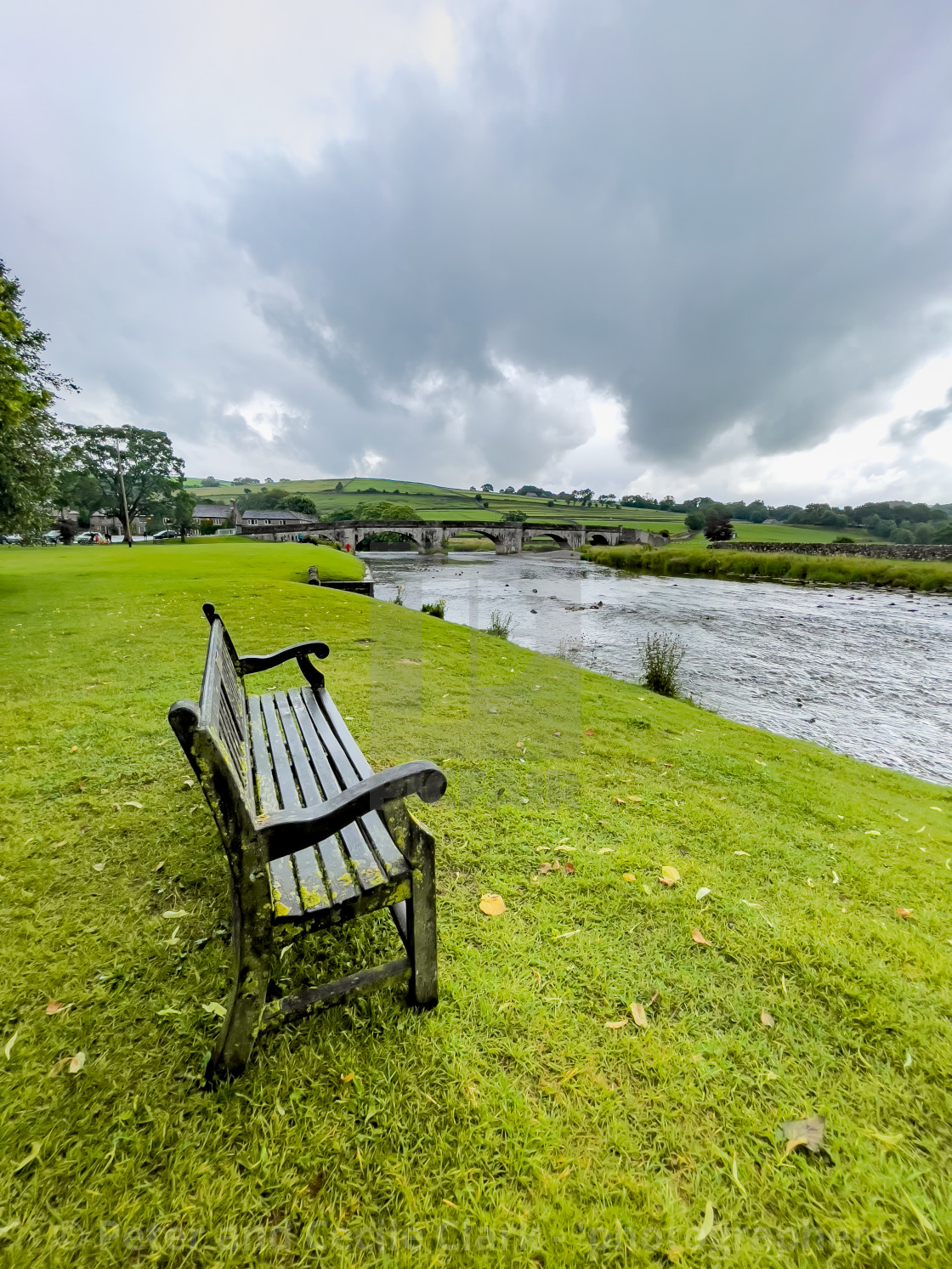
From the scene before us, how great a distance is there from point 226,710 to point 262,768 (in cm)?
51

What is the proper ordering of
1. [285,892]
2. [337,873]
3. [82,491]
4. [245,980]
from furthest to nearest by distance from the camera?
[82,491] → [337,873] → [285,892] → [245,980]

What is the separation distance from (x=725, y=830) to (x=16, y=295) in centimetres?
2040

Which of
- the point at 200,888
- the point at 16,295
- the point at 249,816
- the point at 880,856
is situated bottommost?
the point at 880,856

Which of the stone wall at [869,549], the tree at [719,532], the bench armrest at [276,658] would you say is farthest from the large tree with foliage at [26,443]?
the tree at [719,532]

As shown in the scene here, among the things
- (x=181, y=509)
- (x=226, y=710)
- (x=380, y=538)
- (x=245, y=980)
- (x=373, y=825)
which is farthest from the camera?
(x=380, y=538)

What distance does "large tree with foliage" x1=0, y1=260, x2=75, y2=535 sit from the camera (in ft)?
35.6

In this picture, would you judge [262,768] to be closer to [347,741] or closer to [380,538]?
[347,741]

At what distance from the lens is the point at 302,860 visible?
207cm

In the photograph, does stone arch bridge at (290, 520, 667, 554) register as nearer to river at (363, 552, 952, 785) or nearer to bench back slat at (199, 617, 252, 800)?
river at (363, 552, 952, 785)

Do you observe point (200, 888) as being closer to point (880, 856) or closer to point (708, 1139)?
point (708, 1139)

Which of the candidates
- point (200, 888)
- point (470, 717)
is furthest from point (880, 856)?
point (200, 888)

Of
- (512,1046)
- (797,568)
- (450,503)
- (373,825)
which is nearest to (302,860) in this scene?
(373,825)

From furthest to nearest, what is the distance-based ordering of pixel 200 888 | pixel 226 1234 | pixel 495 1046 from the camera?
pixel 200 888 → pixel 495 1046 → pixel 226 1234

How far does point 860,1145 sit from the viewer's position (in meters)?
1.71
